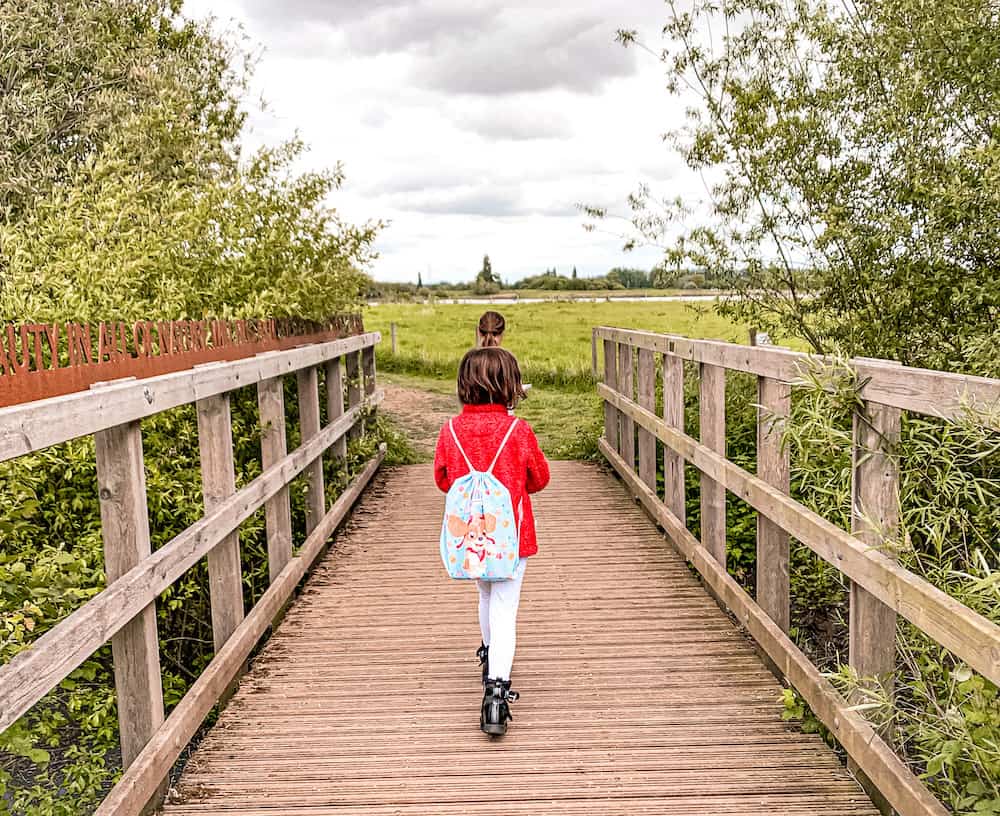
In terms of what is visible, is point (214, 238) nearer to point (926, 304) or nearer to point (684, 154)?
point (684, 154)

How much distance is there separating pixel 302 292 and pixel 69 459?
2296 millimetres

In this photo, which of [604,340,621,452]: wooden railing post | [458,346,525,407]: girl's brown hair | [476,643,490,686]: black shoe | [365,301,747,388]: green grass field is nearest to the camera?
[458,346,525,407]: girl's brown hair

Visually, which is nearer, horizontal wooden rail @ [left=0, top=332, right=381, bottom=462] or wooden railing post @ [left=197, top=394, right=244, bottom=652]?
horizontal wooden rail @ [left=0, top=332, right=381, bottom=462]

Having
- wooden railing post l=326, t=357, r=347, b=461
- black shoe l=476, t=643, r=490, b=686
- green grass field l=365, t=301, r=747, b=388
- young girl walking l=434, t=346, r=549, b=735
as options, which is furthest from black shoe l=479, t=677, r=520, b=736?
green grass field l=365, t=301, r=747, b=388

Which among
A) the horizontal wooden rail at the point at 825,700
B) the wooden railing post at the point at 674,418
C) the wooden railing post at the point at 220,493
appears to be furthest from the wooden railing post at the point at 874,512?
the wooden railing post at the point at 674,418

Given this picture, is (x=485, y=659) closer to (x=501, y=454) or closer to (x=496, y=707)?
(x=496, y=707)

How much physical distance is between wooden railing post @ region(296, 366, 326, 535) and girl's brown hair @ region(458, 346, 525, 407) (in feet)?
8.59

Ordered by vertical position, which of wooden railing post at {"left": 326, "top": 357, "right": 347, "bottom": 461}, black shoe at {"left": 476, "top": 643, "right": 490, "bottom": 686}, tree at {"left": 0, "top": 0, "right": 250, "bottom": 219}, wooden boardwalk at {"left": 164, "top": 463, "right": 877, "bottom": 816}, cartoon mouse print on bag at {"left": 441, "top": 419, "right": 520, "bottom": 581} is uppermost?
tree at {"left": 0, "top": 0, "right": 250, "bottom": 219}

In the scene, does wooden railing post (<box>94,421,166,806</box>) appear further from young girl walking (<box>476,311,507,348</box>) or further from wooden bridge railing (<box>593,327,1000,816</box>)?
young girl walking (<box>476,311,507,348</box>)

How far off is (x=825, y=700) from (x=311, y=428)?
3.76m

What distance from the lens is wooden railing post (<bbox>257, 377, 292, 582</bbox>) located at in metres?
5.14

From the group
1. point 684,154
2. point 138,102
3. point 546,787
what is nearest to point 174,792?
point 546,787

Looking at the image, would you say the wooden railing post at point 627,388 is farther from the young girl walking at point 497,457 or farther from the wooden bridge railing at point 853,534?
the young girl walking at point 497,457

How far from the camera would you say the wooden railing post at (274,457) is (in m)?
5.14
